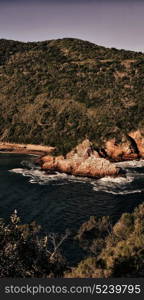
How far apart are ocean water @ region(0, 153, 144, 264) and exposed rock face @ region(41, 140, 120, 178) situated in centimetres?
321

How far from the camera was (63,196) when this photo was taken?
83750 mm

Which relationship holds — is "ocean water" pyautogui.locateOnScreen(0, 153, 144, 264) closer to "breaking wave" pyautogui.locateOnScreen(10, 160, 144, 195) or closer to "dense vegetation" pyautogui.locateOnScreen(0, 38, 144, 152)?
"breaking wave" pyautogui.locateOnScreen(10, 160, 144, 195)

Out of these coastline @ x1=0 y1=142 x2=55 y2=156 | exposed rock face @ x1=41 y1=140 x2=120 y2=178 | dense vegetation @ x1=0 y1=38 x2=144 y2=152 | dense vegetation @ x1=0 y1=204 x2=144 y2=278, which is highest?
dense vegetation @ x1=0 y1=38 x2=144 y2=152

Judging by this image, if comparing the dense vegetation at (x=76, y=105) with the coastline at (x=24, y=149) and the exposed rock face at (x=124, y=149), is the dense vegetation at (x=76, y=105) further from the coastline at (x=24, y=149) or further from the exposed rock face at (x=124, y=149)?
the exposed rock face at (x=124, y=149)

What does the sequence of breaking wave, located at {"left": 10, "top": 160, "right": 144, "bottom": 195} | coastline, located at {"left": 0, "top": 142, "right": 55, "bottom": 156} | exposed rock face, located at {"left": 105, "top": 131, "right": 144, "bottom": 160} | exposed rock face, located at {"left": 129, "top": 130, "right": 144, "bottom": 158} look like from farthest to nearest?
coastline, located at {"left": 0, "top": 142, "right": 55, "bottom": 156} → exposed rock face, located at {"left": 129, "top": 130, "right": 144, "bottom": 158} → exposed rock face, located at {"left": 105, "top": 131, "right": 144, "bottom": 160} → breaking wave, located at {"left": 10, "top": 160, "right": 144, "bottom": 195}

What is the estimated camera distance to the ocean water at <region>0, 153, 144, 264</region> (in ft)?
224

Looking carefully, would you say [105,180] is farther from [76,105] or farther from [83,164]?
[76,105]

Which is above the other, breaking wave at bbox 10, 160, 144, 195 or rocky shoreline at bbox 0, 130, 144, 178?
rocky shoreline at bbox 0, 130, 144, 178

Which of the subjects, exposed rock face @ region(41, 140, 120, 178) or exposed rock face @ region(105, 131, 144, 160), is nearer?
exposed rock face @ region(41, 140, 120, 178)

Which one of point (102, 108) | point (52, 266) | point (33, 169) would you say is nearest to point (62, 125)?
point (102, 108)

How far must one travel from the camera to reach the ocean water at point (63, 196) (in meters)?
68.3

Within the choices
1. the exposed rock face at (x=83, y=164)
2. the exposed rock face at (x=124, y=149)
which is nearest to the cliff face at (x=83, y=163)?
the exposed rock face at (x=83, y=164)

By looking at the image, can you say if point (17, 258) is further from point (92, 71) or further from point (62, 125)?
point (92, 71)

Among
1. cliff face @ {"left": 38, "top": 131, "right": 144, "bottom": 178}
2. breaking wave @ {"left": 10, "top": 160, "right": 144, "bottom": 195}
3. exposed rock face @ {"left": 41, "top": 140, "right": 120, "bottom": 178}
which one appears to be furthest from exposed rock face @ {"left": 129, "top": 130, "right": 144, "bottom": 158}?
exposed rock face @ {"left": 41, "top": 140, "right": 120, "bottom": 178}
